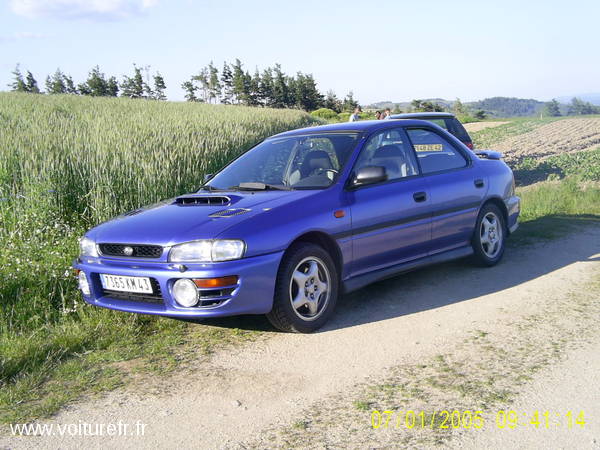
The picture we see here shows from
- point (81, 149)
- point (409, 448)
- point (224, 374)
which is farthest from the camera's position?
point (81, 149)

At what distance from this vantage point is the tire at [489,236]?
6.44 metres

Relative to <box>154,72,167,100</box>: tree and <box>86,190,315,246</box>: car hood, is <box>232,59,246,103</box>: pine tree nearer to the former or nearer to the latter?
<box>154,72,167,100</box>: tree

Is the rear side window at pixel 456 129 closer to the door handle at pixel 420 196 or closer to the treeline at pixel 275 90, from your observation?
the door handle at pixel 420 196

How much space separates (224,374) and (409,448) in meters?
1.49

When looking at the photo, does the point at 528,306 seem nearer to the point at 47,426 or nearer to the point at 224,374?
the point at 224,374

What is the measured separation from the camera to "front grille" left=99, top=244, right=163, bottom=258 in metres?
Result: 4.35

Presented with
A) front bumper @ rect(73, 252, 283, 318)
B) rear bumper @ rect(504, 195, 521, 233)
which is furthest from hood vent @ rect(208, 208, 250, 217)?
rear bumper @ rect(504, 195, 521, 233)

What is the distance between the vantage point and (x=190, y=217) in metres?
4.60

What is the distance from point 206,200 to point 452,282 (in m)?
2.68

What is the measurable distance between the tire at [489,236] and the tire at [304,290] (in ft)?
7.35

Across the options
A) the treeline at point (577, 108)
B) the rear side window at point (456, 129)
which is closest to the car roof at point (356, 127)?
the rear side window at point (456, 129)

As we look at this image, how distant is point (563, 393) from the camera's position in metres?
3.44

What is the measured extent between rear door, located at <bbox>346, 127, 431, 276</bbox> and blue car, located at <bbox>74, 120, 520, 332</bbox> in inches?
0.5

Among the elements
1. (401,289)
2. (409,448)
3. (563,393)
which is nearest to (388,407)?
(409,448)
